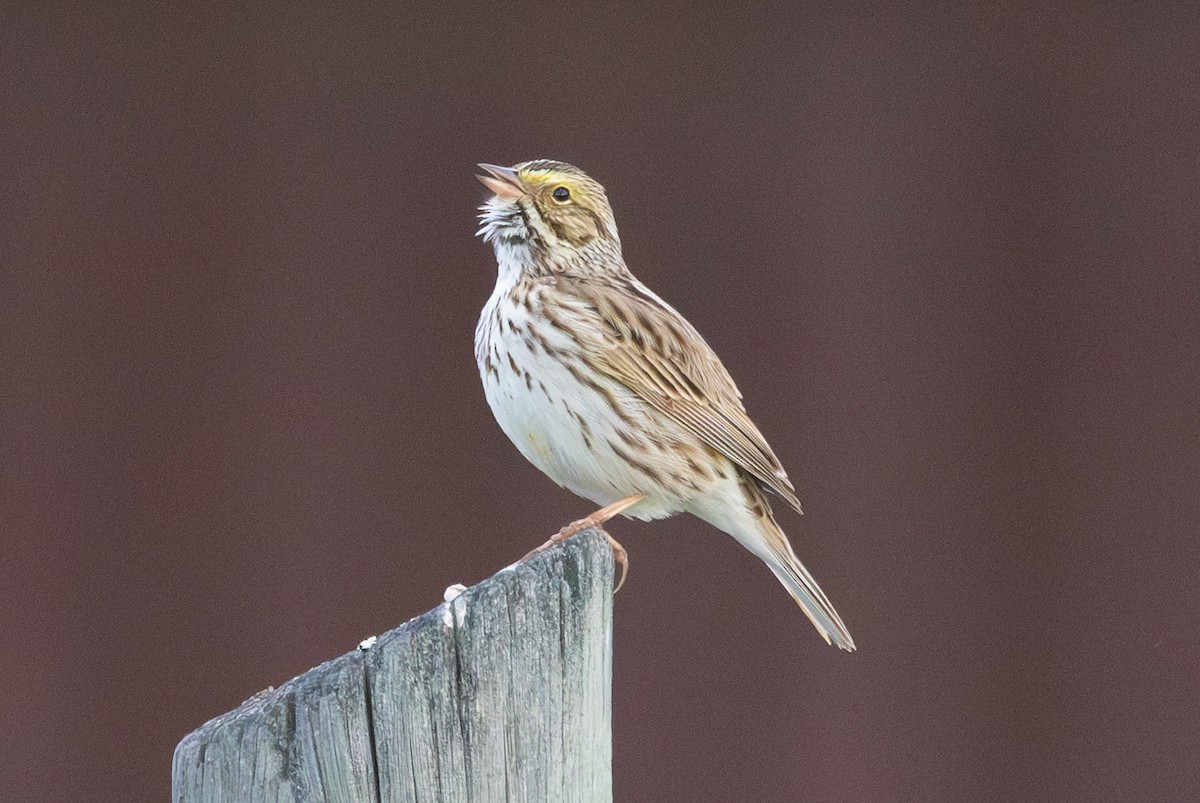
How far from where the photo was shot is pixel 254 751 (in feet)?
6.40

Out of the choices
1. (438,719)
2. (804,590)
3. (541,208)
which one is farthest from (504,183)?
(438,719)

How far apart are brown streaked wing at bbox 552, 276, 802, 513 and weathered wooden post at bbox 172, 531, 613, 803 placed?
164 centimetres

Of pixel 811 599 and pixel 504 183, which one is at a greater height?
pixel 504 183

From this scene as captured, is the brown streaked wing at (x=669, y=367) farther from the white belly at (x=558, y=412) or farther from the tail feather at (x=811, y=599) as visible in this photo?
the tail feather at (x=811, y=599)

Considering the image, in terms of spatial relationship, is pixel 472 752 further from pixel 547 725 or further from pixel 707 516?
pixel 707 516

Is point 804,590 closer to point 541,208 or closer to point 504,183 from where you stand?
point 541,208

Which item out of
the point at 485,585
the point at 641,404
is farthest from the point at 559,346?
the point at 485,585

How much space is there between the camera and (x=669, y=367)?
153 inches

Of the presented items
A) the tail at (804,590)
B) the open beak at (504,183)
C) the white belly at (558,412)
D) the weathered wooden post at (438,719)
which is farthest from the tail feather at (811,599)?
the weathered wooden post at (438,719)

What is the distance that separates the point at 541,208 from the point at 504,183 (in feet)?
0.40

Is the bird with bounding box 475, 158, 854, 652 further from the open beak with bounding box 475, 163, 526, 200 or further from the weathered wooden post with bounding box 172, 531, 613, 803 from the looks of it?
the weathered wooden post with bounding box 172, 531, 613, 803

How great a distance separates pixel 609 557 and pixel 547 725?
0.33 m

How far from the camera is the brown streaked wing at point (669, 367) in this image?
3.78 metres

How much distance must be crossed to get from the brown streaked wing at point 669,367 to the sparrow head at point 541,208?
147mm
